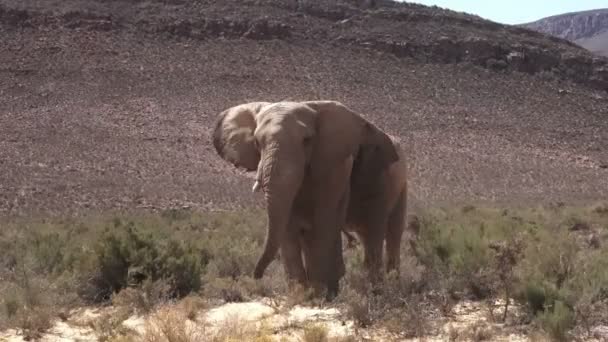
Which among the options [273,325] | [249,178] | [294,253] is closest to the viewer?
[273,325]

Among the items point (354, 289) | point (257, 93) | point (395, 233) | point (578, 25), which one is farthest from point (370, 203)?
point (578, 25)

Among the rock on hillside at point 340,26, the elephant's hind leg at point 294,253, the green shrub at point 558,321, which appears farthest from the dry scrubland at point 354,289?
the rock on hillside at point 340,26

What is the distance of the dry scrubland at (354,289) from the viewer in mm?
7754

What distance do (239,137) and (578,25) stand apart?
186m

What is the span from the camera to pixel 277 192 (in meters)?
9.02

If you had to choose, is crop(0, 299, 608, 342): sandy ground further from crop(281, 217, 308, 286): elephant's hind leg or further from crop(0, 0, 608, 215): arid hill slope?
crop(0, 0, 608, 215): arid hill slope

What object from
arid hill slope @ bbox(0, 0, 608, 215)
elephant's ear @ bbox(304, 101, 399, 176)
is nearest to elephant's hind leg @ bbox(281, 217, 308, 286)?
elephant's ear @ bbox(304, 101, 399, 176)

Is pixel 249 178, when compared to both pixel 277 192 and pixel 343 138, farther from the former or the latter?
pixel 277 192

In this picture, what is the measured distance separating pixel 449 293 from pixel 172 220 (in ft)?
56.9

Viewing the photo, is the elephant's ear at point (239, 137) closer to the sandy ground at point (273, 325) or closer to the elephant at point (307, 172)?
the elephant at point (307, 172)

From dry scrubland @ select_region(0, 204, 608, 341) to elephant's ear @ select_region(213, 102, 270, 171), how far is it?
4.75ft

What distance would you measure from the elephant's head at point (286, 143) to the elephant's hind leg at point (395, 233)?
2111mm

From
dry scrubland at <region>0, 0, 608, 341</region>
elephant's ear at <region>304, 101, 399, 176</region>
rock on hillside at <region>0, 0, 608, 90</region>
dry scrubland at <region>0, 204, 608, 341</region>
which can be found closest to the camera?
dry scrubland at <region>0, 204, 608, 341</region>

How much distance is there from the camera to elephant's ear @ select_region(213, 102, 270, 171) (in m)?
10.3
